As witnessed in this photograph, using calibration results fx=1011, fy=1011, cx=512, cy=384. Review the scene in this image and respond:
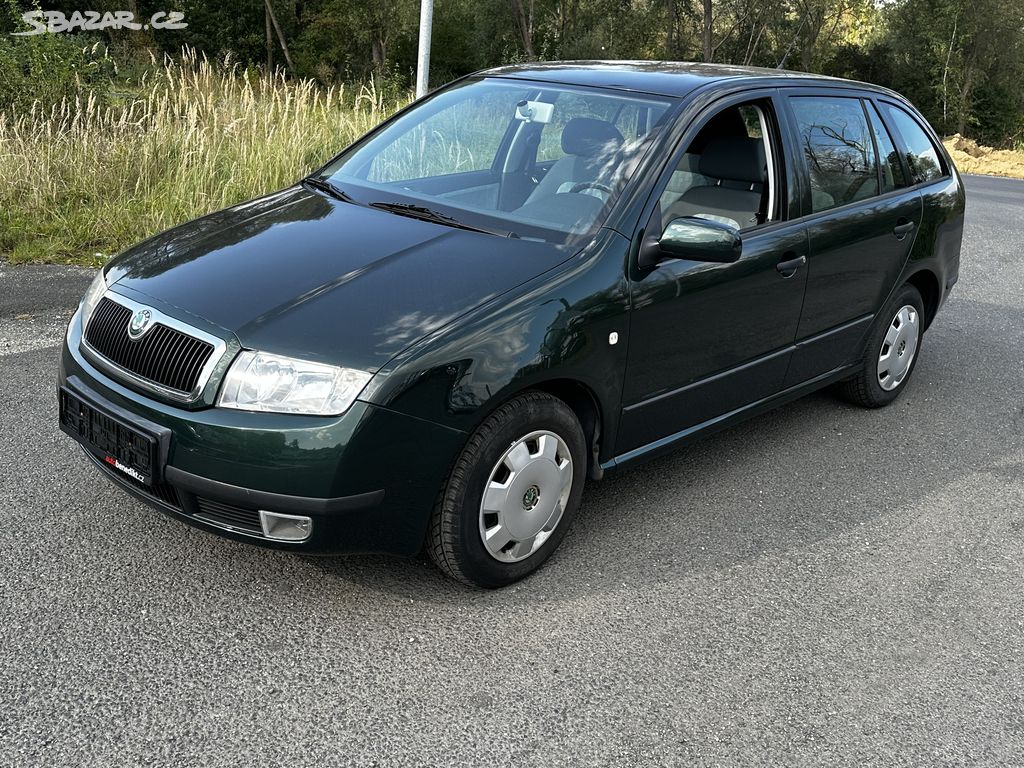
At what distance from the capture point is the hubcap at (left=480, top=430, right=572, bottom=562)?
329cm

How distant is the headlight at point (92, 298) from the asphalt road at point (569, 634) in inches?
29.8

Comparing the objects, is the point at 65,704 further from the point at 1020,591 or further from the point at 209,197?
the point at 209,197

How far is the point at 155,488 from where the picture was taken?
310 centimetres

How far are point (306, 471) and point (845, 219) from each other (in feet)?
9.62

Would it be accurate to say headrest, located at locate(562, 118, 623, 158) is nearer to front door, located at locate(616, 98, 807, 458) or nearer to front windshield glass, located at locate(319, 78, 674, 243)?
front windshield glass, located at locate(319, 78, 674, 243)

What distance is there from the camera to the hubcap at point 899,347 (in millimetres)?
5398

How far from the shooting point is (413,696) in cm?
287

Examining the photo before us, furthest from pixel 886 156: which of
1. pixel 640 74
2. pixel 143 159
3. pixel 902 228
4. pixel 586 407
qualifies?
pixel 143 159

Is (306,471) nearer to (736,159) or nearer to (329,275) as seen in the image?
(329,275)

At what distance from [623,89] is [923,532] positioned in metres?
2.19

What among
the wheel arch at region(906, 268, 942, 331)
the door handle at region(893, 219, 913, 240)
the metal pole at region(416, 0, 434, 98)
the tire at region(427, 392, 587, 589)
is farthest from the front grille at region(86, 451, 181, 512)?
the metal pole at region(416, 0, 434, 98)

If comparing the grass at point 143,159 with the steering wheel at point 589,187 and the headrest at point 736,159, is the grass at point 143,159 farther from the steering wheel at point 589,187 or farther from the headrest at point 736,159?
the headrest at point 736,159

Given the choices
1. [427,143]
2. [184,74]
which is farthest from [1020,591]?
[184,74]

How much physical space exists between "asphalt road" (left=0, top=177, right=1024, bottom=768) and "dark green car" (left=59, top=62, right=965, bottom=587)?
0.32 m
